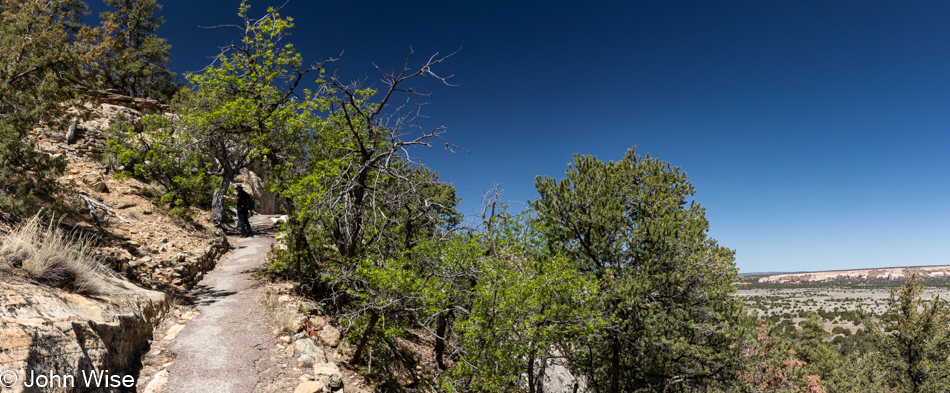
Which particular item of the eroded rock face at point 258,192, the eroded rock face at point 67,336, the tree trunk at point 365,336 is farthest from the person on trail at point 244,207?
the eroded rock face at point 258,192

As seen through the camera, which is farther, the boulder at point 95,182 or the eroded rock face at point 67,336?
the boulder at point 95,182

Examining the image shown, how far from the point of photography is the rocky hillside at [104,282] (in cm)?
374

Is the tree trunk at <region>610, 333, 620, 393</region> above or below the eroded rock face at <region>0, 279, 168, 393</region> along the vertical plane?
below

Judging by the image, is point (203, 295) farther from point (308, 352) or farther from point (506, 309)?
point (506, 309)

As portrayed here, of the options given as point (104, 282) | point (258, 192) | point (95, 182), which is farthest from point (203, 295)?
point (258, 192)

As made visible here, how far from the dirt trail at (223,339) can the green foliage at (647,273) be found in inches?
285

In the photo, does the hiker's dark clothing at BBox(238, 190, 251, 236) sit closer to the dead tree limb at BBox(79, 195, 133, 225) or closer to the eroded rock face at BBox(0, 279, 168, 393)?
the dead tree limb at BBox(79, 195, 133, 225)

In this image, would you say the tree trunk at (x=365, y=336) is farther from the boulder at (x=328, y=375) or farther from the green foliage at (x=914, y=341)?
the green foliage at (x=914, y=341)

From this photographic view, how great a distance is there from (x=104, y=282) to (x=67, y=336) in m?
2.49

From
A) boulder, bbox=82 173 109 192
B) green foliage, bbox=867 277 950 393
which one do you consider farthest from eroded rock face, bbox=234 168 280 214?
green foliage, bbox=867 277 950 393

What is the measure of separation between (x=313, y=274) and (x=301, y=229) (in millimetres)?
1725

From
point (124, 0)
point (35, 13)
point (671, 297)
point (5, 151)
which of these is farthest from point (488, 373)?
point (124, 0)

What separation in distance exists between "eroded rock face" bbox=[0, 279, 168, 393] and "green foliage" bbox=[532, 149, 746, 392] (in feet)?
28.4

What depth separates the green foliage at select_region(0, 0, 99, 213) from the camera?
6.93 metres
